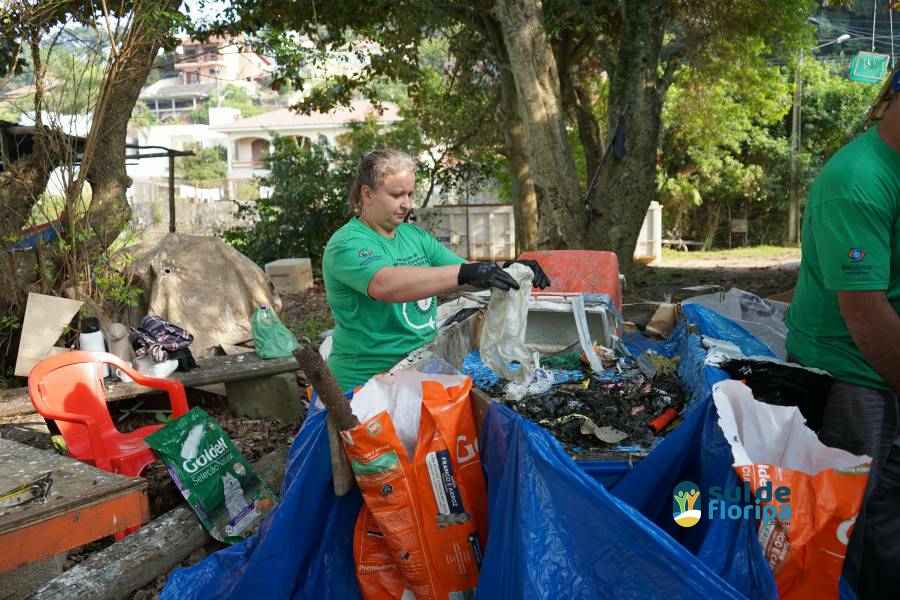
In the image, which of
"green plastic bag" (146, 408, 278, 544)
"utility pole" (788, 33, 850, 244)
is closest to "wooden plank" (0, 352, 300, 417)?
"green plastic bag" (146, 408, 278, 544)

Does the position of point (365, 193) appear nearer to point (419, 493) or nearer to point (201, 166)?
point (419, 493)

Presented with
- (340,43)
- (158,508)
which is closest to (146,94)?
(340,43)

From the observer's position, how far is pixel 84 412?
4.22m

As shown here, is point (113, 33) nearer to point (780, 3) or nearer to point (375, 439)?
point (375, 439)

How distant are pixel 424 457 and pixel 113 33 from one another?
18.3ft

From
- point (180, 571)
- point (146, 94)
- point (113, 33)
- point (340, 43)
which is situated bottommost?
point (180, 571)

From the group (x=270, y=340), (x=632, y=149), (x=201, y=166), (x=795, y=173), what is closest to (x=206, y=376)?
(x=270, y=340)


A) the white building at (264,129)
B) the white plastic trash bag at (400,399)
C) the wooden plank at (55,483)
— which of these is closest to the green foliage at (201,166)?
the white building at (264,129)

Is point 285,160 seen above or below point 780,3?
below

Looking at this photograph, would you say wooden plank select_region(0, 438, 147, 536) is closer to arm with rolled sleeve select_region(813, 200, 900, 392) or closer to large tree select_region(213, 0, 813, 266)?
arm with rolled sleeve select_region(813, 200, 900, 392)

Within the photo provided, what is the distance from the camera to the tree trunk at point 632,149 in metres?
8.45

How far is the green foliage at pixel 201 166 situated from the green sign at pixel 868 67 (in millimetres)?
32267

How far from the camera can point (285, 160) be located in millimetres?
14859

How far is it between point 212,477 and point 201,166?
134 ft
